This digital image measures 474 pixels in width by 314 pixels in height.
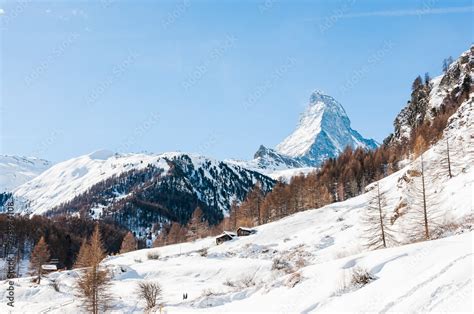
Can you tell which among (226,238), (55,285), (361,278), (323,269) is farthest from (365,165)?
(361,278)

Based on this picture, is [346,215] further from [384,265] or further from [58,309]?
[384,265]

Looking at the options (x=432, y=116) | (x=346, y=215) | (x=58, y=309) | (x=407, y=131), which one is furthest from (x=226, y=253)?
(x=407, y=131)

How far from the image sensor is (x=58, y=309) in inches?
1752

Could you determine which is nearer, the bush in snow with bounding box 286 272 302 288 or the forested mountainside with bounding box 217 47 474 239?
the bush in snow with bounding box 286 272 302 288

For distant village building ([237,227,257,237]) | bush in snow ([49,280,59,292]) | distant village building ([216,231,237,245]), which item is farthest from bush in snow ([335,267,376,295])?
distant village building ([216,231,237,245])

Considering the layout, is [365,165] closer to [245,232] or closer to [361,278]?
[245,232]

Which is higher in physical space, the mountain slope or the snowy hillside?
the mountain slope

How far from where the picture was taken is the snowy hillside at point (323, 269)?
15.2 metres

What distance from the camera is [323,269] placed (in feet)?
71.9

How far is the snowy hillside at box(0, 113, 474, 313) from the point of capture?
15.2 metres

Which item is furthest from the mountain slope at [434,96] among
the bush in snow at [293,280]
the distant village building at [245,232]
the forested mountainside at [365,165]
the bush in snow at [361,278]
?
the bush in snow at [361,278]

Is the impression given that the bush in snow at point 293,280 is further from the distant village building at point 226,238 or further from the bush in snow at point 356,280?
the distant village building at point 226,238

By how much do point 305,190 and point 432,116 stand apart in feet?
168

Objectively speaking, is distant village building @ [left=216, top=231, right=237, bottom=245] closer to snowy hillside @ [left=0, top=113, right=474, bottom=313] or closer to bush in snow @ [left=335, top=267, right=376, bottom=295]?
snowy hillside @ [left=0, top=113, right=474, bottom=313]
